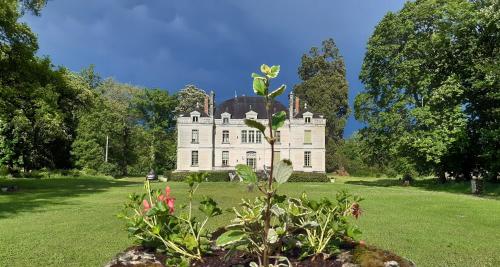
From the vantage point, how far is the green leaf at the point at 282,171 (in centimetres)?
272

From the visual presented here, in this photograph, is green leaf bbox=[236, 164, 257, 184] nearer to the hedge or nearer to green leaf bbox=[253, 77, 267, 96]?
green leaf bbox=[253, 77, 267, 96]

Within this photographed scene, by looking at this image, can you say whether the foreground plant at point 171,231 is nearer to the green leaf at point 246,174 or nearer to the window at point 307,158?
the green leaf at point 246,174

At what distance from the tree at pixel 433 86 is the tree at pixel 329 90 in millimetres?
31275

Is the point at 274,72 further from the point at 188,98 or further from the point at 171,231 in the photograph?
the point at 188,98

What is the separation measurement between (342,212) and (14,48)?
25354 millimetres

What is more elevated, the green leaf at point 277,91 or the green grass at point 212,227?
the green leaf at point 277,91

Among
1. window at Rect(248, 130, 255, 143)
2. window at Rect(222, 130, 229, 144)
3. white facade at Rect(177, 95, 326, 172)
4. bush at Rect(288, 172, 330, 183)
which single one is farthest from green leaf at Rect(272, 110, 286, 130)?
window at Rect(222, 130, 229, 144)

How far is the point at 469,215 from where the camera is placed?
1448cm

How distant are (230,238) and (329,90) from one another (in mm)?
67459

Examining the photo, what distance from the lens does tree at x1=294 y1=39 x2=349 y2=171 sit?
68.7 m

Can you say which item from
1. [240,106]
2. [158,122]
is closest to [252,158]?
[240,106]

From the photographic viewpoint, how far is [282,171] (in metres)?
2.74

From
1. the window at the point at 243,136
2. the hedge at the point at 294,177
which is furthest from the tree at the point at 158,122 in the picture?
the hedge at the point at 294,177

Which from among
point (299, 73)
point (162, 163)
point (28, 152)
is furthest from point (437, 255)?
point (299, 73)
